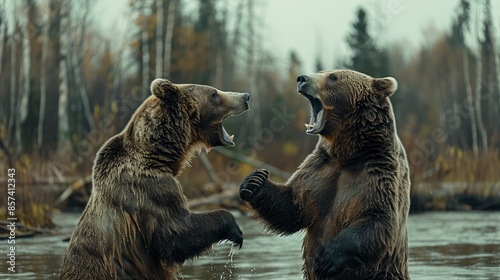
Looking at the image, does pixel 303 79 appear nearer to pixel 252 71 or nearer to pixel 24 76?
pixel 24 76

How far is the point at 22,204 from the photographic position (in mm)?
11484

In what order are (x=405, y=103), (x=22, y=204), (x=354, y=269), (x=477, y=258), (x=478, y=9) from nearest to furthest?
(x=354, y=269) < (x=477, y=258) < (x=22, y=204) < (x=478, y=9) < (x=405, y=103)

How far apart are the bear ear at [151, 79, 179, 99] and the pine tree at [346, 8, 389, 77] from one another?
2547 cm

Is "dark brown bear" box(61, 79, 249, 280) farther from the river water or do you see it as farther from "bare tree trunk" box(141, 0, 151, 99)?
"bare tree trunk" box(141, 0, 151, 99)

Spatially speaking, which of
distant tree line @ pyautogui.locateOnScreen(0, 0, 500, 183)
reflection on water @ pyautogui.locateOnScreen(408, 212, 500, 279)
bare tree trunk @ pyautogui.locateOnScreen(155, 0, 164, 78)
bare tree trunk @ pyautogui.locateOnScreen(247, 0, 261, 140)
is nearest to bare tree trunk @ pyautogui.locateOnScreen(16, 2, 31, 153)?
distant tree line @ pyautogui.locateOnScreen(0, 0, 500, 183)

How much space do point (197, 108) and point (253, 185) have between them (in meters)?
0.68

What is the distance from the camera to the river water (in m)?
7.93

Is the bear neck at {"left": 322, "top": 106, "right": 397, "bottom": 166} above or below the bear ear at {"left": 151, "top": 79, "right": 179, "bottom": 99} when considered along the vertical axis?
below

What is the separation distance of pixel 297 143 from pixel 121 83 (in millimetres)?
6579

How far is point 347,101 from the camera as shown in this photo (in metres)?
5.98

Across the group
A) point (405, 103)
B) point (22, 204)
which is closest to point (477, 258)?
point (22, 204)

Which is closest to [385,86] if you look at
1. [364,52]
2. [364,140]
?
[364,140]

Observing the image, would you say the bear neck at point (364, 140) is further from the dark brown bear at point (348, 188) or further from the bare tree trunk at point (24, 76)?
the bare tree trunk at point (24, 76)

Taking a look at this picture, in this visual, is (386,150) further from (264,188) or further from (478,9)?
(478,9)
